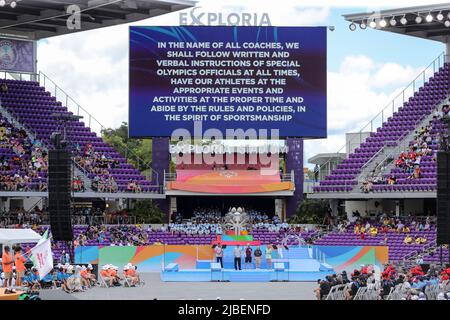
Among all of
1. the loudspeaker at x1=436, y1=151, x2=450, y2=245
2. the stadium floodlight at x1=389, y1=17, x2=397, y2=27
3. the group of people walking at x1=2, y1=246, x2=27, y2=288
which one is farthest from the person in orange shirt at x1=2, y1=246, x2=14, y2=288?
the stadium floodlight at x1=389, y1=17, x2=397, y2=27

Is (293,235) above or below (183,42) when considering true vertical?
below

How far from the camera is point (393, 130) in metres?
44.8

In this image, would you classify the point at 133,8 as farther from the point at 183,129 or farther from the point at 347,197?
the point at 347,197

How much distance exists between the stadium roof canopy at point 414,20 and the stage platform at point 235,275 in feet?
52.3

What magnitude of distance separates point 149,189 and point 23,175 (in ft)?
21.7

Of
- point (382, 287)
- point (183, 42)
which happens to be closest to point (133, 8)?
point (183, 42)

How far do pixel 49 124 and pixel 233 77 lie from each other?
9.59m

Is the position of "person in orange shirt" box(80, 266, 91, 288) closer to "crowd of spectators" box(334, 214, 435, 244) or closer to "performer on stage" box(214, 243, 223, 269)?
"performer on stage" box(214, 243, 223, 269)

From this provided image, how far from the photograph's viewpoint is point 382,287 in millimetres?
21141

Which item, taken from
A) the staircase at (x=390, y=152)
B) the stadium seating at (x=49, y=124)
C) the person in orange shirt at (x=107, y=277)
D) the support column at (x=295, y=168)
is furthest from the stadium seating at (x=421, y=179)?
the person in orange shirt at (x=107, y=277)

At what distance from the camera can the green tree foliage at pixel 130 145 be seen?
7750 centimetres

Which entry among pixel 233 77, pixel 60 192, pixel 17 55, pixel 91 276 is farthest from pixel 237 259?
pixel 17 55

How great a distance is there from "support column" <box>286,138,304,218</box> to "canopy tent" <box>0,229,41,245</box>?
1859 centimetres

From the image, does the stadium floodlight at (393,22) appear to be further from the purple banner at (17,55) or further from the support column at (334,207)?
the purple banner at (17,55)
